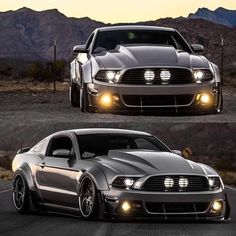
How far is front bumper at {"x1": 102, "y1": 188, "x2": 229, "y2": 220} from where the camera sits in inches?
509

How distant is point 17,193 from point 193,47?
5.11m

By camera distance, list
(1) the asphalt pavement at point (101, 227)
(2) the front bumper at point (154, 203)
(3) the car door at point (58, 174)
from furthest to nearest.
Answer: (3) the car door at point (58, 174) → (2) the front bumper at point (154, 203) → (1) the asphalt pavement at point (101, 227)

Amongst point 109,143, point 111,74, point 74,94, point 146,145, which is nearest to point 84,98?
point 111,74

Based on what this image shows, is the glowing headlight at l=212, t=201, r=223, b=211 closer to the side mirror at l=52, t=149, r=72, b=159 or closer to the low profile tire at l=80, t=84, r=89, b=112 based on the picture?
the side mirror at l=52, t=149, r=72, b=159

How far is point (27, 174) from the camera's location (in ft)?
51.7

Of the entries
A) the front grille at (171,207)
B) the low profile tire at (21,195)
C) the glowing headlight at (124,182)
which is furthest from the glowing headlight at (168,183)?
the low profile tire at (21,195)

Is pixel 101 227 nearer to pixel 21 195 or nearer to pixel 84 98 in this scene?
pixel 21 195

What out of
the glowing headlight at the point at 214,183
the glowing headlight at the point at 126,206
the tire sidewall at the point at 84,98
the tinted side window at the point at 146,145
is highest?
the tire sidewall at the point at 84,98

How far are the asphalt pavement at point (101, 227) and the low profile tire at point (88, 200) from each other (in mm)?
149

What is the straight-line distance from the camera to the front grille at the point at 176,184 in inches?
512

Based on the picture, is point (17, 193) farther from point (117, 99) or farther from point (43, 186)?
point (117, 99)

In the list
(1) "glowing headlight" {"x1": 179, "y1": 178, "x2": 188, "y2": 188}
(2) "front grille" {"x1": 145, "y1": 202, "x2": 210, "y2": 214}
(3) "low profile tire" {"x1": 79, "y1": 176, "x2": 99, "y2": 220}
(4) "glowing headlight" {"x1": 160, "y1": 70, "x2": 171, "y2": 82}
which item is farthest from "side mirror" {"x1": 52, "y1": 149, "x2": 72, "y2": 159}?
(4) "glowing headlight" {"x1": 160, "y1": 70, "x2": 171, "y2": 82}

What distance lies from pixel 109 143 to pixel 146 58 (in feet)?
10.4

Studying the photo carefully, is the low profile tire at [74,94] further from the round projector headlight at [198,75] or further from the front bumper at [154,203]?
the front bumper at [154,203]
